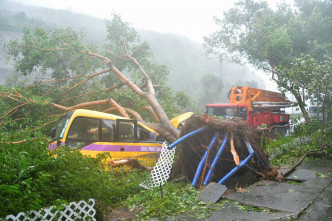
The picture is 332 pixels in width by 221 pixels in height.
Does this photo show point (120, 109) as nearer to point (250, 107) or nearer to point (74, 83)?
point (74, 83)

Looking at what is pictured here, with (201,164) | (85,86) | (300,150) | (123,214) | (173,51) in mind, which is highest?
(173,51)

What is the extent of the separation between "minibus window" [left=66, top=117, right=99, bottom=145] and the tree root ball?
7.95 feet

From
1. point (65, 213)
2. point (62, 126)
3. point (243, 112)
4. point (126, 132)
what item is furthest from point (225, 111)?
point (65, 213)

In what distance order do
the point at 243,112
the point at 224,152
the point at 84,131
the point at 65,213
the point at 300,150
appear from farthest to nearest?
1. the point at 243,112
2. the point at 300,150
3. the point at 84,131
4. the point at 224,152
5. the point at 65,213

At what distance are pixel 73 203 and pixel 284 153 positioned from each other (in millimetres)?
7458

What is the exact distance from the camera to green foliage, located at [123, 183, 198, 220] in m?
3.99

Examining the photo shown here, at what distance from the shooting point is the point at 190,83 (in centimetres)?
6344

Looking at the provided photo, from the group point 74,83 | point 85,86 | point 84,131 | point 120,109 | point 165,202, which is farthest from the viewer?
point 85,86

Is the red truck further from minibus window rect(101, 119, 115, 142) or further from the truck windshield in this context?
minibus window rect(101, 119, 115, 142)

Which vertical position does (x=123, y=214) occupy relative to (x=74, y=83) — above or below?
below

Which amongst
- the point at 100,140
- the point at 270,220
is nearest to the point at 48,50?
the point at 100,140

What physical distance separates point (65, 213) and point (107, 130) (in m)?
4.55

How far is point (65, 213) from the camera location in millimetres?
2873

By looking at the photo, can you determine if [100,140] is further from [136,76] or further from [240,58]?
[240,58]
